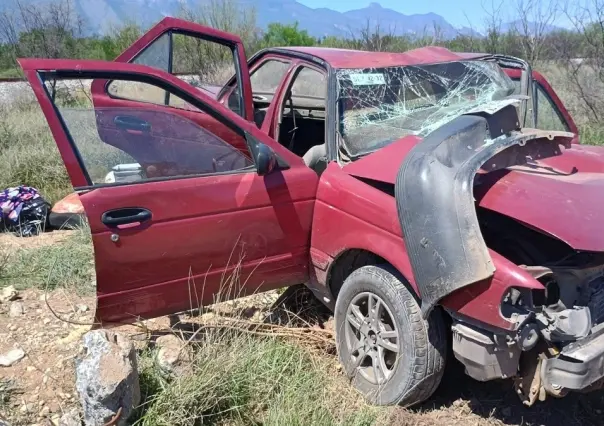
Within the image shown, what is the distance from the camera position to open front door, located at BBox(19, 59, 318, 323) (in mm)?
2975

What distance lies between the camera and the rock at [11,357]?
345 centimetres

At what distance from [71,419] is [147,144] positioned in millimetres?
1527

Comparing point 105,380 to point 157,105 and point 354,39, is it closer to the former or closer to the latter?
point 157,105

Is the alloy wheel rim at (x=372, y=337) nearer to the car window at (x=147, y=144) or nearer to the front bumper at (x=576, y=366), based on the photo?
the front bumper at (x=576, y=366)

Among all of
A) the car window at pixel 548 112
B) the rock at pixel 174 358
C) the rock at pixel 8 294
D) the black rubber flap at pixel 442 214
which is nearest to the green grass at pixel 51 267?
the rock at pixel 8 294

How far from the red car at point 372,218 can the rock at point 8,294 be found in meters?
1.75

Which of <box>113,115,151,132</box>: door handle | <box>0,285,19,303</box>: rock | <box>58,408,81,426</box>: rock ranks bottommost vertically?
<box>0,285,19,303</box>: rock

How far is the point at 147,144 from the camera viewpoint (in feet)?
10.8

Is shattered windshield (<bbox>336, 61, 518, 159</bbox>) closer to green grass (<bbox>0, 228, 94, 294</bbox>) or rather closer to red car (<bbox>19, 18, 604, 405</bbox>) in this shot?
red car (<bbox>19, 18, 604, 405</bbox>)

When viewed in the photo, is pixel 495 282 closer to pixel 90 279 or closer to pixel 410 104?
pixel 410 104

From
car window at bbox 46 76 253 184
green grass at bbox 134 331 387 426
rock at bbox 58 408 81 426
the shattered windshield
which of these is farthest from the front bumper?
rock at bbox 58 408 81 426

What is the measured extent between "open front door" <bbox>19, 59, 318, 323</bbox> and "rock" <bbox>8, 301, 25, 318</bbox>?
1.46 m

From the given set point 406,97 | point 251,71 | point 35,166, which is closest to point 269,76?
point 251,71

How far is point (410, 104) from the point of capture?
3.93m
